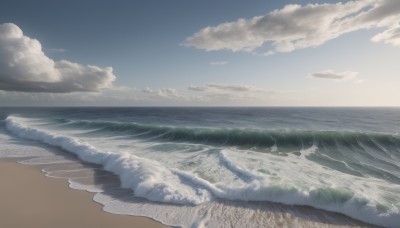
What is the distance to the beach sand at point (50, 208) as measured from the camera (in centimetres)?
562

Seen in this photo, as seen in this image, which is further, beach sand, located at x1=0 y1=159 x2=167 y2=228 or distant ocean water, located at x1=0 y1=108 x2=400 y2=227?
distant ocean water, located at x1=0 y1=108 x2=400 y2=227

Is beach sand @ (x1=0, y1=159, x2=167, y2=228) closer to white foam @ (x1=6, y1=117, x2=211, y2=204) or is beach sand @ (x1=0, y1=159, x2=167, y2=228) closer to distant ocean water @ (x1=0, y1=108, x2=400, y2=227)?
distant ocean water @ (x1=0, y1=108, x2=400, y2=227)

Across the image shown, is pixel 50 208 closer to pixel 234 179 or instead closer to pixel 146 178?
pixel 146 178

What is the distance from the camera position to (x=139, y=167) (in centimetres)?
949

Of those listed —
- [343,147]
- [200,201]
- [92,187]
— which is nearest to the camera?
[200,201]

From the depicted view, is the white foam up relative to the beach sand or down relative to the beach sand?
up

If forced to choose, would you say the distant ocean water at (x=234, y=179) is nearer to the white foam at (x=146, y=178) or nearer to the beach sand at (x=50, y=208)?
the white foam at (x=146, y=178)

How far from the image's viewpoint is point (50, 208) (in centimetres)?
638

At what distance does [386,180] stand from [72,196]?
11.2 m

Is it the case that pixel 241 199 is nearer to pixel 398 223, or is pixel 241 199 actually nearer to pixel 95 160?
pixel 398 223

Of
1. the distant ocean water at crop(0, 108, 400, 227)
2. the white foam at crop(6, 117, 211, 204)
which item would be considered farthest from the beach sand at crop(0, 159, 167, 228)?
the white foam at crop(6, 117, 211, 204)

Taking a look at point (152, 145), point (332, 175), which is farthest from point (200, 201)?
point (152, 145)

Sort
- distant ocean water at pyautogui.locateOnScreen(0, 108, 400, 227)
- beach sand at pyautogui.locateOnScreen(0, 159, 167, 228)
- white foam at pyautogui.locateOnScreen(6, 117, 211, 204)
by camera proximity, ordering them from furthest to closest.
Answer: white foam at pyautogui.locateOnScreen(6, 117, 211, 204) → distant ocean water at pyautogui.locateOnScreen(0, 108, 400, 227) → beach sand at pyautogui.locateOnScreen(0, 159, 167, 228)

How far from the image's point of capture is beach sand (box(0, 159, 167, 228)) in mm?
5625
